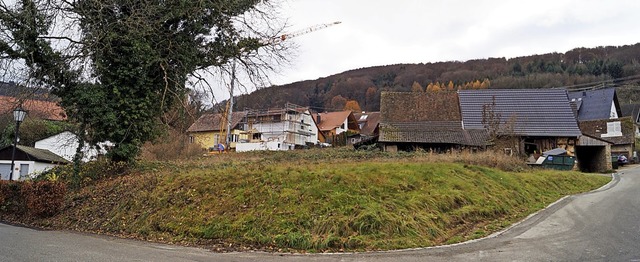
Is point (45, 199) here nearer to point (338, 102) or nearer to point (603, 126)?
point (603, 126)

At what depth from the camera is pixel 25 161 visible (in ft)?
102

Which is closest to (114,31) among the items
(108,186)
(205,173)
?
(108,186)

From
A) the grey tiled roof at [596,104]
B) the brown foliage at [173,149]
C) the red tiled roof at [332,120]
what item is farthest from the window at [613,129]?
the brown foliage at [173,149]

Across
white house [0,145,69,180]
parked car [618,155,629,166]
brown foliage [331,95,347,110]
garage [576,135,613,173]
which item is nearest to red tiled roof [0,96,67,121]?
white house [0,145,69,180]

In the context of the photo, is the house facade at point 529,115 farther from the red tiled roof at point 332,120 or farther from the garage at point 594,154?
the red tiled roof at point 332,120

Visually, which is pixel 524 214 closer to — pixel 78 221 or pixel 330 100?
pixel 78 221

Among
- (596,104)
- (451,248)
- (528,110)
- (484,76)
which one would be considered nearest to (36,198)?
(451,248)

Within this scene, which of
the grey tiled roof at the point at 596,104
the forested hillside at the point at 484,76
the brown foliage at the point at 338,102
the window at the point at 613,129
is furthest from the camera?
the brown foliage at the point at 338,102

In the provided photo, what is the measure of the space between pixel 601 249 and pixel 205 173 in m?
10.4

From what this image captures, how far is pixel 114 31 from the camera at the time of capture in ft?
49.9

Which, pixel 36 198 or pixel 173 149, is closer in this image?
pixel 36 198

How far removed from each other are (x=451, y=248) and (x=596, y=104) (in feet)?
198

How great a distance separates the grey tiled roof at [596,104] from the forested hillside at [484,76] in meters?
35.0

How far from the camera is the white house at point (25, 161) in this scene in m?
31.2
